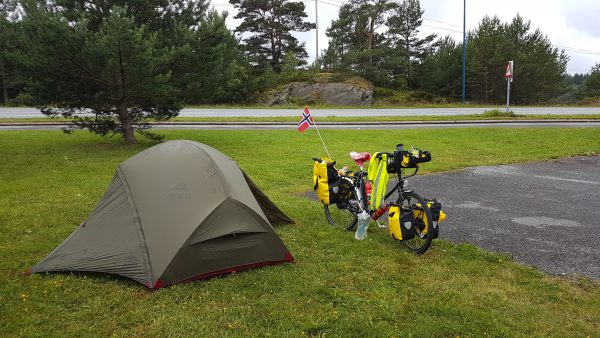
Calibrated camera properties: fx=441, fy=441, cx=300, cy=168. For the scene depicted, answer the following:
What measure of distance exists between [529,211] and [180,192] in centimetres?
593

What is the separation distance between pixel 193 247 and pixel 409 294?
7.44 feet

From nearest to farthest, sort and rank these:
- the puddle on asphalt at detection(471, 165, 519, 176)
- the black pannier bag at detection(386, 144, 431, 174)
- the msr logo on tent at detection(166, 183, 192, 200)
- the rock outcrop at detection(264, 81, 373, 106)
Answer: the msr logo on tent at detection(166, 183, 192, 200)
the black pannier bag at detection(386, 144, 431, 174)
the puddle on asphalt at detection(471, 165, 519, 176)
the rock outcrop at detection(264, 81, 373, 106)

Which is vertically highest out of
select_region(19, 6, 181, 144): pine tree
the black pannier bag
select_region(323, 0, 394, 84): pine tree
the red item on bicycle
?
select_region(323, 0, 394, 84): pine tree

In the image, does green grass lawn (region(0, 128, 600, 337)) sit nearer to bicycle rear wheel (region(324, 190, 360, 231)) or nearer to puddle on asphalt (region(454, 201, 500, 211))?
bicycle rear wheel (region(324, 190, 360, 231))

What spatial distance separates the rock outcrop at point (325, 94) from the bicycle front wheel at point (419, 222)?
29926mm

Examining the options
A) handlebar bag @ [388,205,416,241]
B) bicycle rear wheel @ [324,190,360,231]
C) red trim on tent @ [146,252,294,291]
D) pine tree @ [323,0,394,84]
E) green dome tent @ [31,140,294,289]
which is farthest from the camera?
pine tree @ [323,0,394,84]

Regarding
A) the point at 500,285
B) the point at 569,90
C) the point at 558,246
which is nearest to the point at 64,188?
the point at 500,285

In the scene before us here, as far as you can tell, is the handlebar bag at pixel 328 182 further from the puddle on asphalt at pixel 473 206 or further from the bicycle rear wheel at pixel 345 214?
the puddle on asphalt at pixel 473 206

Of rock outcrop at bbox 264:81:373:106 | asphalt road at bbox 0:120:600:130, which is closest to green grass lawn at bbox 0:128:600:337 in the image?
asphalt road at bbox 0:120:600:130

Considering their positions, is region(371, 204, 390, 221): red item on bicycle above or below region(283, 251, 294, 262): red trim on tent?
above

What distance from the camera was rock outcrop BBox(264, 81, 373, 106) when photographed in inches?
1391

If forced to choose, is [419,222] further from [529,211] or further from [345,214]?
[529,211]

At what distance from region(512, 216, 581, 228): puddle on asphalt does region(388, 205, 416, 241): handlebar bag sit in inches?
105

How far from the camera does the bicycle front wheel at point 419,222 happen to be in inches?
206
